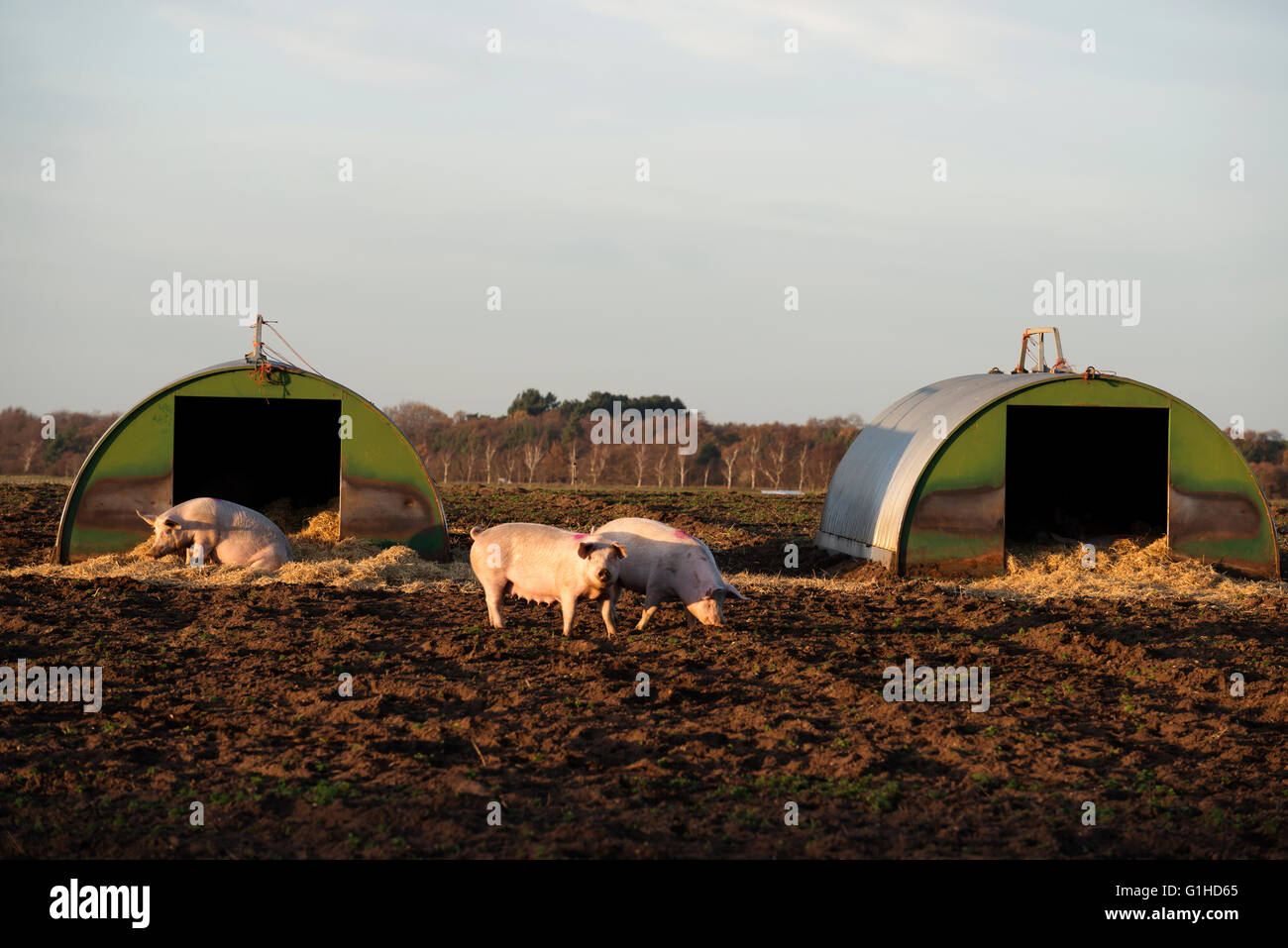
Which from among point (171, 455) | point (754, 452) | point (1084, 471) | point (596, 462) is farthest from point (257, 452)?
point (754, 452)

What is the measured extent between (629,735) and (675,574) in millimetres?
3274

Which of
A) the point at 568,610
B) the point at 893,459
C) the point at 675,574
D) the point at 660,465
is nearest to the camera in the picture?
the point at 568,610

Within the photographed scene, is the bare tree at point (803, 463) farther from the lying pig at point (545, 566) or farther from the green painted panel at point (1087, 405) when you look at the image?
the lying pig at point (545, 566)

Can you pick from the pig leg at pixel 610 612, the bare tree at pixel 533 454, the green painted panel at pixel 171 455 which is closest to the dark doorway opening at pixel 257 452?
the green painted panel at pixel 171 455

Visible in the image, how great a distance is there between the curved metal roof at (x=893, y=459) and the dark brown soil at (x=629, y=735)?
3440mm

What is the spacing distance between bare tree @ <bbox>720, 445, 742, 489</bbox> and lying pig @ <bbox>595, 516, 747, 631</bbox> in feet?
93.4

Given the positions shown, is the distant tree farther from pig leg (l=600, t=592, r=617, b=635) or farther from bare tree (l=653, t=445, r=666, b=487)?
pig leg (l=600, t=592, r=617, b=635)

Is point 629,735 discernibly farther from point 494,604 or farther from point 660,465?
point 660,465

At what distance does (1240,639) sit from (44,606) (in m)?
11.4

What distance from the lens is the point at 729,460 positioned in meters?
40.8

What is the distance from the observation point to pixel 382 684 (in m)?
8.31

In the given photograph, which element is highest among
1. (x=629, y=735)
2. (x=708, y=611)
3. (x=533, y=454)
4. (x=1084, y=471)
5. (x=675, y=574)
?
(x=533, y=454)
